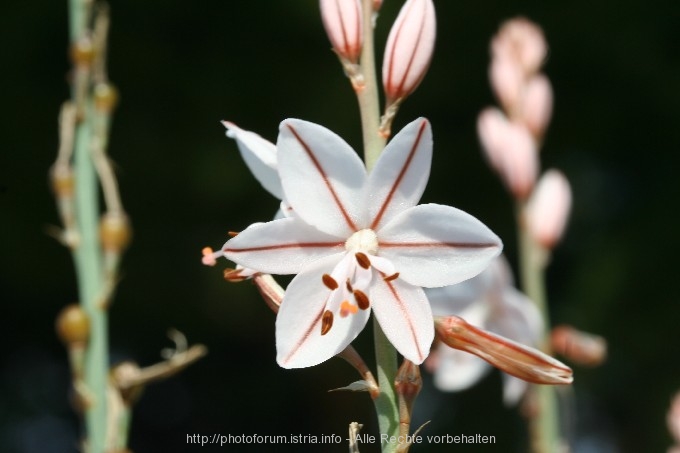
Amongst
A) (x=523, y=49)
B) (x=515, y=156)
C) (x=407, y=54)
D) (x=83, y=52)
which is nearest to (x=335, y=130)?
(x=523, y=49)

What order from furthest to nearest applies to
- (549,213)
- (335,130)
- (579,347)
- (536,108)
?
(335,130), (536,108), (549,213), (579,347)

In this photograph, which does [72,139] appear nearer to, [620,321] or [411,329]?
[411,329]

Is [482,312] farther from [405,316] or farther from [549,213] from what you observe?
[405,316]

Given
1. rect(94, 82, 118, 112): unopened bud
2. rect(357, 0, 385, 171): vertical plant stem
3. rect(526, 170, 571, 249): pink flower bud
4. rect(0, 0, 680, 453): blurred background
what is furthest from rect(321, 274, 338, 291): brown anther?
rect(0, 0, 680, 453): blurred background

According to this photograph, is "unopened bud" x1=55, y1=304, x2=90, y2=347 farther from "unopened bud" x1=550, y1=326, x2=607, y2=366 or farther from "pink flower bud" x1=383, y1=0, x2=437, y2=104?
"unopened bud" x1=550, y1=326, x2=607, y2=366

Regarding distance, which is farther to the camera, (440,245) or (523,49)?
(523,49)

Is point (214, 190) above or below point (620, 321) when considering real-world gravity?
above

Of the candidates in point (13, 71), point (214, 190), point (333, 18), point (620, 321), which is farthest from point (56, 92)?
point (333, 18)
